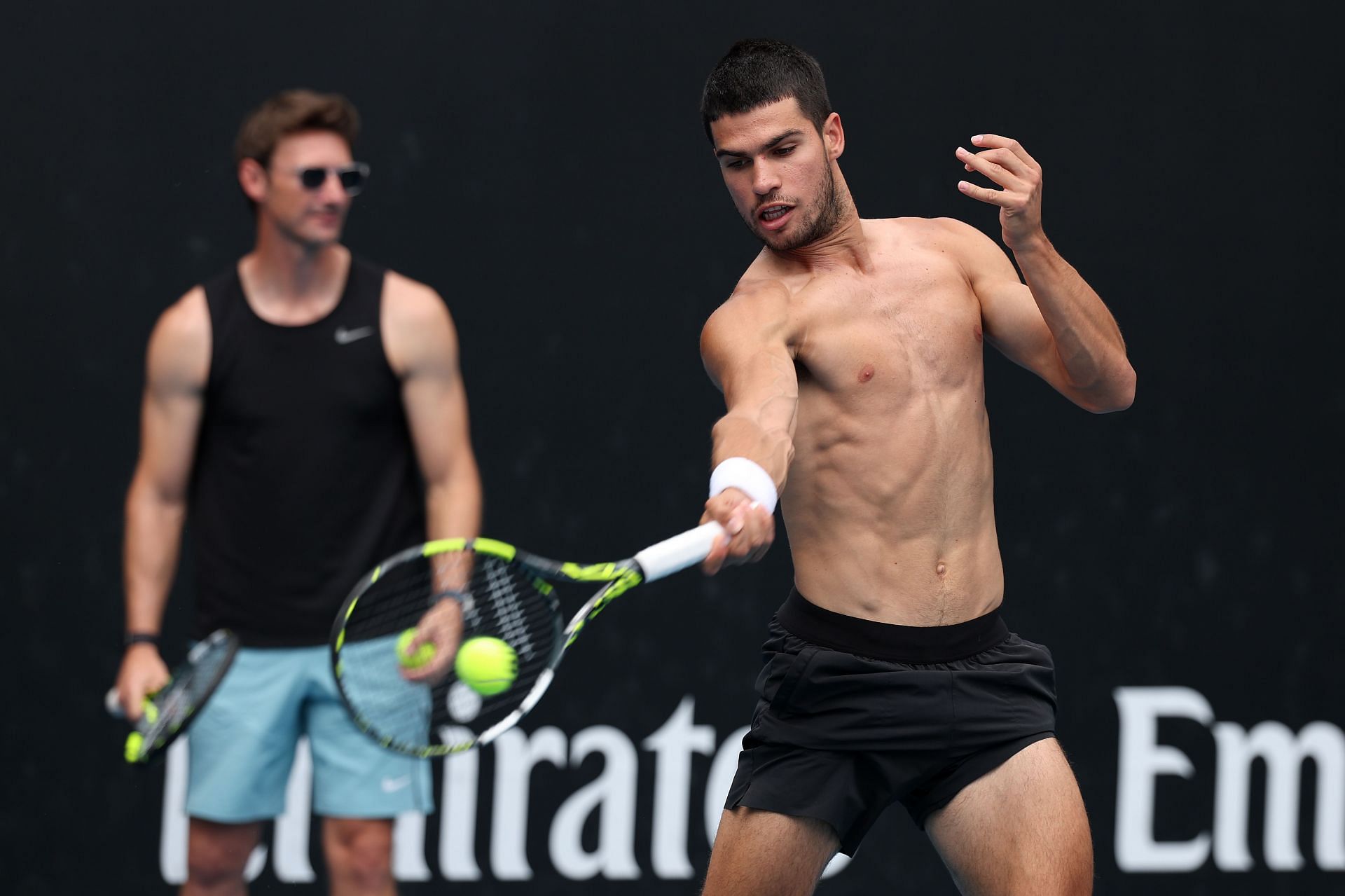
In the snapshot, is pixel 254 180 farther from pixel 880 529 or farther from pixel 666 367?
pixel 880 529

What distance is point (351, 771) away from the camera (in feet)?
12.8

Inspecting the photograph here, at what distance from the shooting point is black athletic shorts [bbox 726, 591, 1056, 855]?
11.1 ft

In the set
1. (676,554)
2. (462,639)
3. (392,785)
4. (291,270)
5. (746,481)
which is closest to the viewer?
(676,554)

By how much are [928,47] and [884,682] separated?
2.08m

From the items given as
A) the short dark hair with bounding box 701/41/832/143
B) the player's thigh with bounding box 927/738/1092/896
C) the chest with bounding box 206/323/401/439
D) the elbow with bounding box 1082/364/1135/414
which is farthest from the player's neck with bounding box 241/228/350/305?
the player's thigh with bounding box 927/738/1092/896

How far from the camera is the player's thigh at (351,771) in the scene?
12.8ft

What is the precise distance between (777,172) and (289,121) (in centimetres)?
119

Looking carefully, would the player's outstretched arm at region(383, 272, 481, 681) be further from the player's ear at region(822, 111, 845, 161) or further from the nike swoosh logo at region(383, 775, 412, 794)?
the player's ear at region(822, 111, 845, 161)

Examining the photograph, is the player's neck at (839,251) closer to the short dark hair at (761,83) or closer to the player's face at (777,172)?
the player's face at (777,172)

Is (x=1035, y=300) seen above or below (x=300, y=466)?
above

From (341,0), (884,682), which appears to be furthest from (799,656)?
(341,0)

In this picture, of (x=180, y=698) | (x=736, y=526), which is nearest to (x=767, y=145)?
(x=736, y=526)

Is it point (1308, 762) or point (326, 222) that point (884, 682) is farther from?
point (1308, 762)

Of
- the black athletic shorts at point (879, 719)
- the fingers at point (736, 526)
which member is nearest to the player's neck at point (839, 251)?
the black athletic shorts at point (879, 719)
